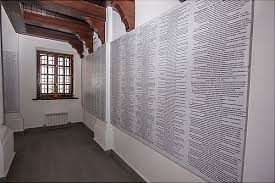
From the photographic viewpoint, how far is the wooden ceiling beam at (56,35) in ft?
14.6

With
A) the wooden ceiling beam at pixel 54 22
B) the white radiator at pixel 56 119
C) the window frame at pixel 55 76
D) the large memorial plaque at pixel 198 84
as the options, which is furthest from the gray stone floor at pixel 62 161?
the wooden ceiling beam at pixel 54 22

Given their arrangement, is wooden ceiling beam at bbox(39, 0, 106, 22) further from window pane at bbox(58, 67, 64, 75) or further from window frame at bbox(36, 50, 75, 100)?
window pane at bbox(58, 67, 64, 75)

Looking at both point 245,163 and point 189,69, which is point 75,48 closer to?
point 189,69

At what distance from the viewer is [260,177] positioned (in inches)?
40.2

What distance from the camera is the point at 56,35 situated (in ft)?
15.8

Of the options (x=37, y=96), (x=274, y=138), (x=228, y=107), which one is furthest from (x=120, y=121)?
(x=37, y=96)

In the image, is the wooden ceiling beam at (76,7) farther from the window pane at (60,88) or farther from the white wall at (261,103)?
the window pane at (60,88)

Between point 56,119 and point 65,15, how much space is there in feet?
10.5

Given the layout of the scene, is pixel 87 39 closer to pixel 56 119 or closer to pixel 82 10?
pixel 82 10

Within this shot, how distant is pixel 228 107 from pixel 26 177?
2.94 metres

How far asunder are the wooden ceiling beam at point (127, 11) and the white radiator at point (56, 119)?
4.06m

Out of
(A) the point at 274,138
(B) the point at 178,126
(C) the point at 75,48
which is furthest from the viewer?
(C) the point at 75,48

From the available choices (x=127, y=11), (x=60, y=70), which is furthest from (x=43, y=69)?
(x=127, y=11)

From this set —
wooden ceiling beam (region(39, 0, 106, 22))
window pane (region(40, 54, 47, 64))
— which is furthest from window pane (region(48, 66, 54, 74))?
wooden ceiling beam (region(39, 0, 106, 22))
